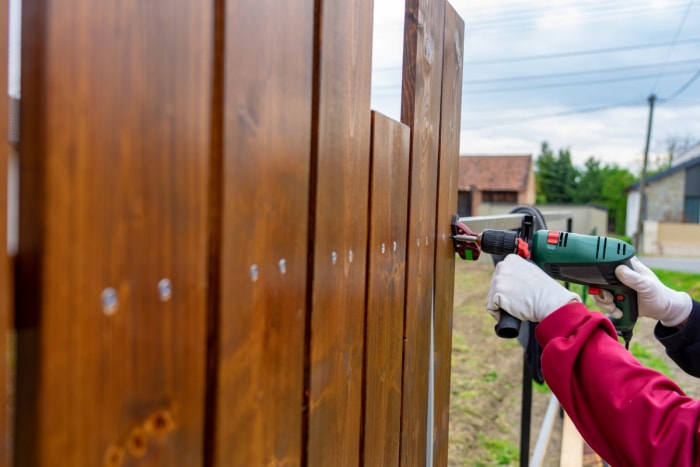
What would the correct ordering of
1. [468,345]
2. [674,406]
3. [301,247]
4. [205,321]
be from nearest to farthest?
[205,321] < [301,247] < [674,406] < [468,345]

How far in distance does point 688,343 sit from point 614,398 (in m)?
0.79

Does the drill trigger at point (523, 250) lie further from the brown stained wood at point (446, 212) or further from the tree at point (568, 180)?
the tree at point (568, 180)

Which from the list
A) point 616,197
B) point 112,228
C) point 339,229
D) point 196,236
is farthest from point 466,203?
point 112,228

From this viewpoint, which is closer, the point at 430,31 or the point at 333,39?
the point at 333,39

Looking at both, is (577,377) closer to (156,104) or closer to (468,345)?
(156,104)

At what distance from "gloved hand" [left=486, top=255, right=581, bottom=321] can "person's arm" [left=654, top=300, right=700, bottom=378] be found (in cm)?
52

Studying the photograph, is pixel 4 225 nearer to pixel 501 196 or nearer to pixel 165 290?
pixel 165 290

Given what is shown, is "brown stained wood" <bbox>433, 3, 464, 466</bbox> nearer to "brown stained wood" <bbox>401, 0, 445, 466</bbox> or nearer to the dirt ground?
"brown stained wood" <bbox>401, 0, 445, 466</bbox>

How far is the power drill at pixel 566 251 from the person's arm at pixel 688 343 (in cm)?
15

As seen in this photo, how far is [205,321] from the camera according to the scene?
2.08 ft

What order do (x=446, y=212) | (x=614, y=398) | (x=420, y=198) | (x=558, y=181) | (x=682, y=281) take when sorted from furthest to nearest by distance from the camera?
(x=558, y=181) → (x=682, y=281) → (x=446, y=212) → (x=420, y=198) → (x=614, y=398)

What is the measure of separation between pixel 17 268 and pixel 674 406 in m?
1.23

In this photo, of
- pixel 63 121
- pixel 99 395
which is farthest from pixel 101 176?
pixel 99 395

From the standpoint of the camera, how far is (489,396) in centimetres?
544
